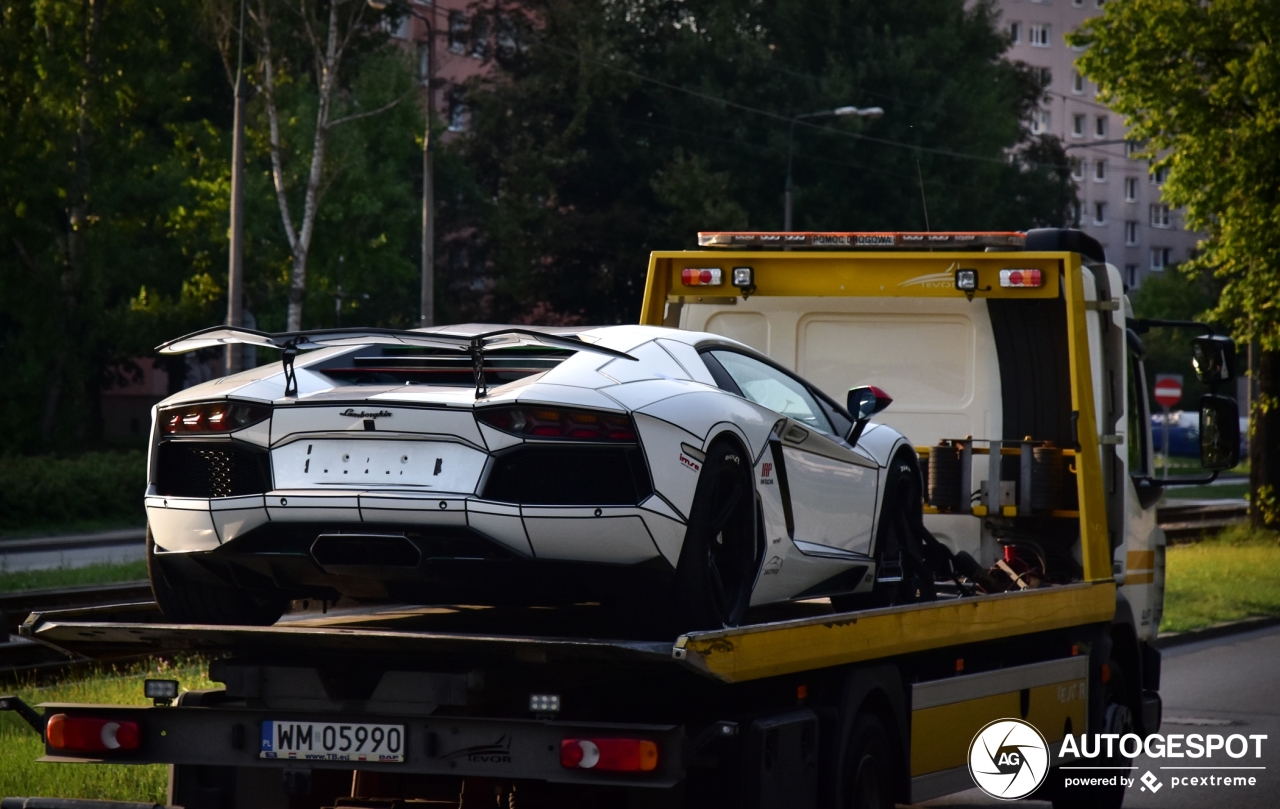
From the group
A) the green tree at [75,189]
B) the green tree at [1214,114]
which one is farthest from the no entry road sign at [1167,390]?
the green tree at [75,189]

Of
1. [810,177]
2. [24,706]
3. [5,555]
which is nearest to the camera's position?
[24,706]

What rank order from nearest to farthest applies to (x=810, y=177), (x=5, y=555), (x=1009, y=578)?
(x=1009, y=578)
(x=5, y=555)
(x=810, y=177)

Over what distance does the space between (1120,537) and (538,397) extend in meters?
4.60

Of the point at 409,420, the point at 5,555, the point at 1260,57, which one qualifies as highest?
the point at 1260,57

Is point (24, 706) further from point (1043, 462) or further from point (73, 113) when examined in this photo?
point (73, 113)

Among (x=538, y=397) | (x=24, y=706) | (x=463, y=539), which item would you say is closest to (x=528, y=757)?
(x=463, y=539)

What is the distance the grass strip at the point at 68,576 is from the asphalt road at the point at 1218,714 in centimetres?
967

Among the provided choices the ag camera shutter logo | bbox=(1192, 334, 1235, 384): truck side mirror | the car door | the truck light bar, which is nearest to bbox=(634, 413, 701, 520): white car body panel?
the car door

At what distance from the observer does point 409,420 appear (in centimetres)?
546

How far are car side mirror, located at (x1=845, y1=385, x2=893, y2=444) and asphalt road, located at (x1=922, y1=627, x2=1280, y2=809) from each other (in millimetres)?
2582

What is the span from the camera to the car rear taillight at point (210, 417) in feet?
18.6

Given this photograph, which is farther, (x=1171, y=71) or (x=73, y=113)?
(x=73, y=113)

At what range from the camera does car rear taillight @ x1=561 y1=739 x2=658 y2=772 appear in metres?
5.15

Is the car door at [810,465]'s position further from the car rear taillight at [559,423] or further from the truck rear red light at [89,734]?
the truck rear red light at [89,734]
